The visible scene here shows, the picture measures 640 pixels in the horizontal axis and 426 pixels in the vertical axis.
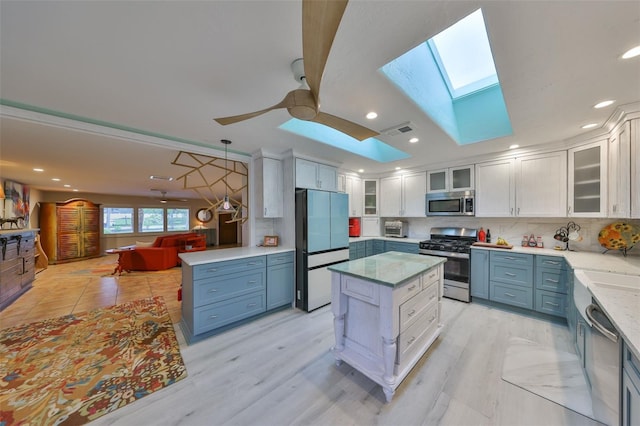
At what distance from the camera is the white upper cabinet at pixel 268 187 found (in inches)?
134

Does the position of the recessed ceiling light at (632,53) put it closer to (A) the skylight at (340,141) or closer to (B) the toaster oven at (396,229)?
(A) the skylight at (340,141)

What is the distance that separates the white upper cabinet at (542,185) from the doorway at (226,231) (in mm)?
10341

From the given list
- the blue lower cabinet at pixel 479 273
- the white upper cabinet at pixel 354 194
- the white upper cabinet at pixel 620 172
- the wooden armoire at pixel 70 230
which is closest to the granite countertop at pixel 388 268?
the blue lower cabinet at pixel 479 273

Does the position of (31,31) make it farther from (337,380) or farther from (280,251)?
(337,380)

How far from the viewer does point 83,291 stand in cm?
412

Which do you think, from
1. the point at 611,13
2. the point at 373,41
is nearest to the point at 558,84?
the point at 611,13

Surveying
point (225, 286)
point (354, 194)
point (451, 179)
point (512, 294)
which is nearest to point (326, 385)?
point (225, 286)

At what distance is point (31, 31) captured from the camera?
4.00ft

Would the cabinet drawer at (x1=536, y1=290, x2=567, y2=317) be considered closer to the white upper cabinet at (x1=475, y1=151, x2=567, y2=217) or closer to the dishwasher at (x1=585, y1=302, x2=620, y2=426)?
the white upper cabinet at (x1=475, y1=151, x2=567, y2=217)

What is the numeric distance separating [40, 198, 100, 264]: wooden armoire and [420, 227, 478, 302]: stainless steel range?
9.85 m

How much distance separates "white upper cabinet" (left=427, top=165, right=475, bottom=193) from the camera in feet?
12.6

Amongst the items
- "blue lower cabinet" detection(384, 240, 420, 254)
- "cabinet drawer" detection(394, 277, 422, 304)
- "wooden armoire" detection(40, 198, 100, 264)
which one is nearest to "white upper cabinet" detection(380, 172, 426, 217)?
"blue lower cabinet" detection(384, 240, 420, 254)

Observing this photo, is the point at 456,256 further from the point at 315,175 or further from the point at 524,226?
the point at 315,175

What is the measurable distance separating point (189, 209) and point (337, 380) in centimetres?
1017
